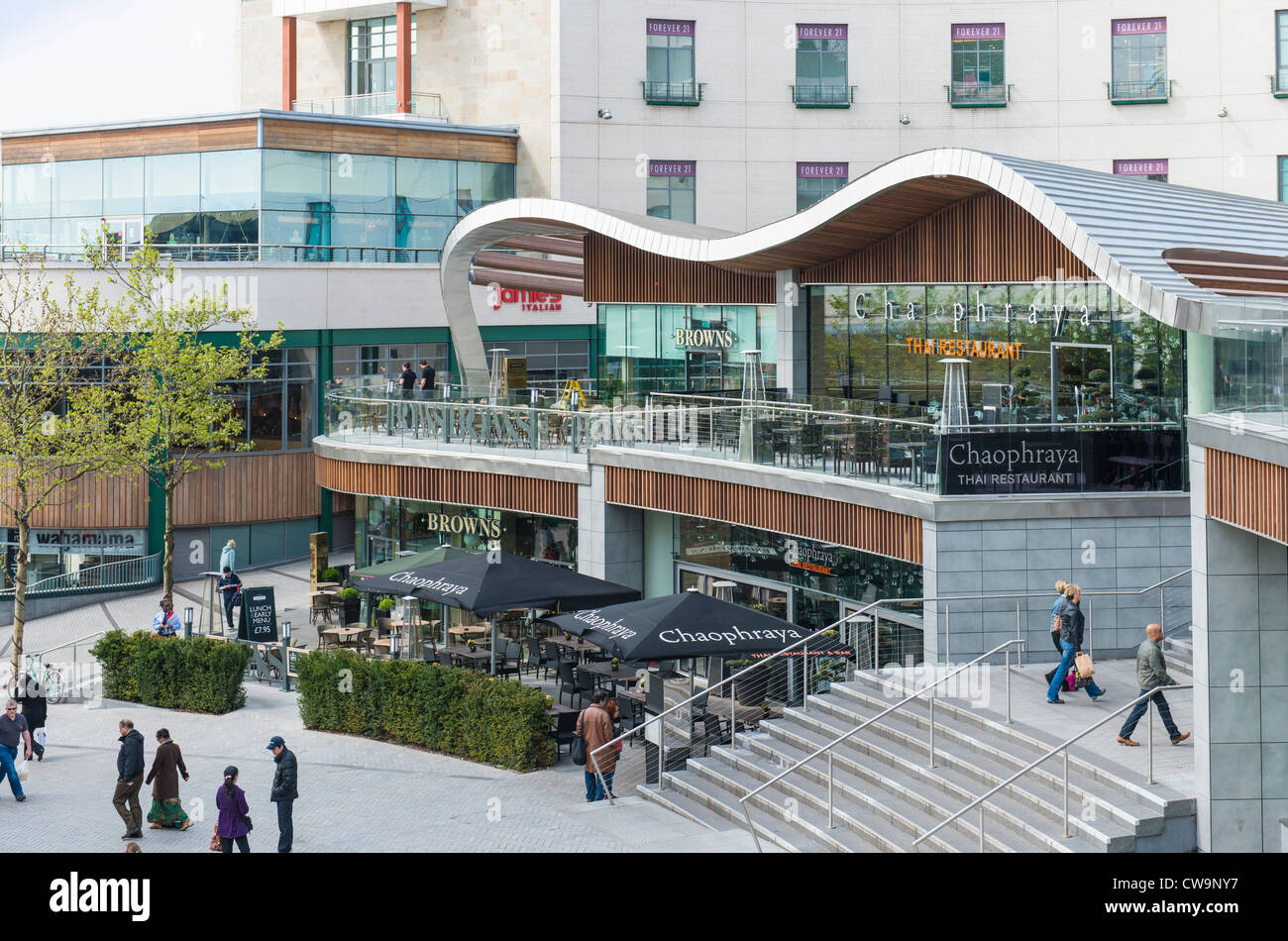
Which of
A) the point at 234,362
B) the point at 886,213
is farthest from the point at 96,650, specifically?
the point at 886,213

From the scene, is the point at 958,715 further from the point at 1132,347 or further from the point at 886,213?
the point at 886,213

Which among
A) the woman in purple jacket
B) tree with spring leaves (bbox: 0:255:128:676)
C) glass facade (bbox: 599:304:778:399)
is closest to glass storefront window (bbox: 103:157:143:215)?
tree with spring leaves (bbox: 0:255:128:676)

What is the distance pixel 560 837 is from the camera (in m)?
17.2

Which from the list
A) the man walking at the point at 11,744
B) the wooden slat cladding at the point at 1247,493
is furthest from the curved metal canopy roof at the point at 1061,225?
the man walking at the point at 11,744

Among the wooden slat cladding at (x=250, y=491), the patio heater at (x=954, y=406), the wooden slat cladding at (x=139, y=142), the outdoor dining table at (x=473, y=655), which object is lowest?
the outdoor dining table at (x=473, y=655)

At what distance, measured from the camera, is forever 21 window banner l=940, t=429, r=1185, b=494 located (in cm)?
1989

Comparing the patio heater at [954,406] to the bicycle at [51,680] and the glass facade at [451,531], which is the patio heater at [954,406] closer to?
the glass facade at [451,531]

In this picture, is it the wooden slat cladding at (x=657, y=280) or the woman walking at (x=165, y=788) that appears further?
the wooden slat cladding at (x=657, y=280)

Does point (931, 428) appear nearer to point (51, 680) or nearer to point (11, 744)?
point (11, 744)

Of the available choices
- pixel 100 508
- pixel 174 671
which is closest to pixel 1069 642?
pixel 174 671

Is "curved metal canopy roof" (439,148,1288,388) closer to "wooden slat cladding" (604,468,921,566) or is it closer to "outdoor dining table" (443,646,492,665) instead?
"wooden slat cladding" (604,468,921,566)

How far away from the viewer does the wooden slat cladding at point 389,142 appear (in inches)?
1630

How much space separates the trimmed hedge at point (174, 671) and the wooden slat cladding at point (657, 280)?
11.5 metres

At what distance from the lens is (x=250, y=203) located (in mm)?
41031
